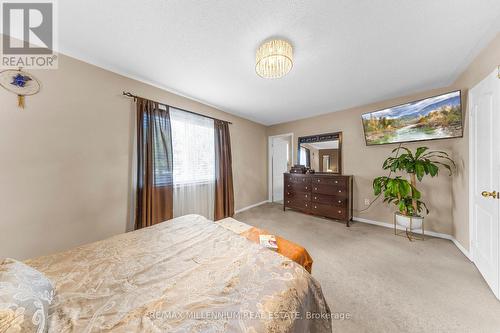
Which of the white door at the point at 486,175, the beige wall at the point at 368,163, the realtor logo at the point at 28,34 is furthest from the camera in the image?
the beige wall at the point at 368,163

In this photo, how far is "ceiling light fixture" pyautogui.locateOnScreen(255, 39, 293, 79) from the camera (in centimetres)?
158

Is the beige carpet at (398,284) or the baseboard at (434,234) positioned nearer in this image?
the beige carpet at (398,284)

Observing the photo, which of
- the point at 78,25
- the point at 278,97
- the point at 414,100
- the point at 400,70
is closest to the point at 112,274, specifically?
the point at 78,25

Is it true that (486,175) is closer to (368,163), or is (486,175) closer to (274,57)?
(368,163)

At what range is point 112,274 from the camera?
3.12 ft

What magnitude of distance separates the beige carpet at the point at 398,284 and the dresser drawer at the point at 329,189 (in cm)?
74

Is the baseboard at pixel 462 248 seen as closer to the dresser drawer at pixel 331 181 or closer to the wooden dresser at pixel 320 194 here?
the wooden dresser at pixel 320 194

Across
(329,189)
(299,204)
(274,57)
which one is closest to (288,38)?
(274,57)

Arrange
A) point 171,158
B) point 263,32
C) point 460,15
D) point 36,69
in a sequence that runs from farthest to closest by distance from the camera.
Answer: point 171,158 < point 36,69 < point 263,32 < point 460,15

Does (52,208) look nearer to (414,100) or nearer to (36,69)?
(36,69)

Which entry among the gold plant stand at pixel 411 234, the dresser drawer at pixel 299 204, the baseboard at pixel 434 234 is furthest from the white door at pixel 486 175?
the dresser drawer at pixel 299 204

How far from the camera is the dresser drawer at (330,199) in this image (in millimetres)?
3138

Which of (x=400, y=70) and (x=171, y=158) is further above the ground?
(x=400, y=70)

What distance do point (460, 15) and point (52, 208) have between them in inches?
169
